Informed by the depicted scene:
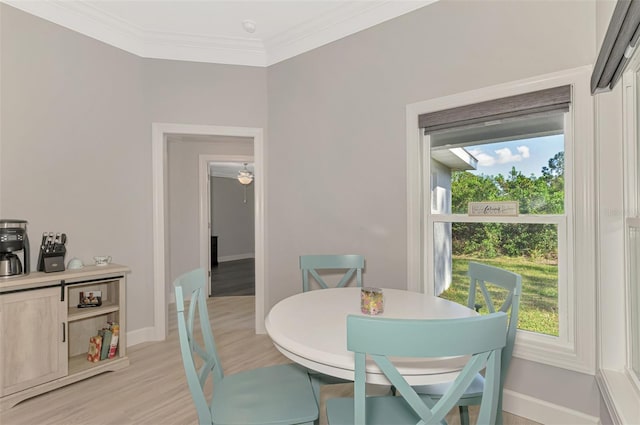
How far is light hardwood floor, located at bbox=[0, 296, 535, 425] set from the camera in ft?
6.45

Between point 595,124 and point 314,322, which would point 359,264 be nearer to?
point 314,322

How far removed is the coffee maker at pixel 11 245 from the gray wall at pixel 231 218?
6.99 metres

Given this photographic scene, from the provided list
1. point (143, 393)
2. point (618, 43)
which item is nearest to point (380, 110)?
point (618, 43)

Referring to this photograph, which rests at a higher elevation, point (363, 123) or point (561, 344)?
point (363, 123)

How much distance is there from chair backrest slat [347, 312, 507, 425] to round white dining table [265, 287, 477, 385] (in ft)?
0.26

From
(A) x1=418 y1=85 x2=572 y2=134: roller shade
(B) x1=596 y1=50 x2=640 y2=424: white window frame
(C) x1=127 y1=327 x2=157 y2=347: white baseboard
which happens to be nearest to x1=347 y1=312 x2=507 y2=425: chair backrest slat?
(B) x1=596 y1=50 x2=640 y2=424: white window frame

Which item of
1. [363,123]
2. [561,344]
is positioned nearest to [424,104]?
[363,123]

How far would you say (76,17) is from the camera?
2.71 m

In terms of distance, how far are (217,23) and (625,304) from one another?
3.45 metres

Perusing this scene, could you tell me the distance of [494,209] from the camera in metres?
2.14

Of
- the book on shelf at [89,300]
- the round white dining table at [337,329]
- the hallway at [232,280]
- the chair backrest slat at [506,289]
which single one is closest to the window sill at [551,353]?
the chair backrest slat at [506,289]

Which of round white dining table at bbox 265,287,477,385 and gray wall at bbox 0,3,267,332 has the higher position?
gray wall at bbox 0,3,267,332

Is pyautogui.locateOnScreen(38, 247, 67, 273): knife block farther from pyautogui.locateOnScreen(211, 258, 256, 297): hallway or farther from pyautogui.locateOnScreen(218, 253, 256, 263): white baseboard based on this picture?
pyautogui.locateOnScreen(218, 253, 256, 263): white baseboard

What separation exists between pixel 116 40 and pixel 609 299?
4043 mm
